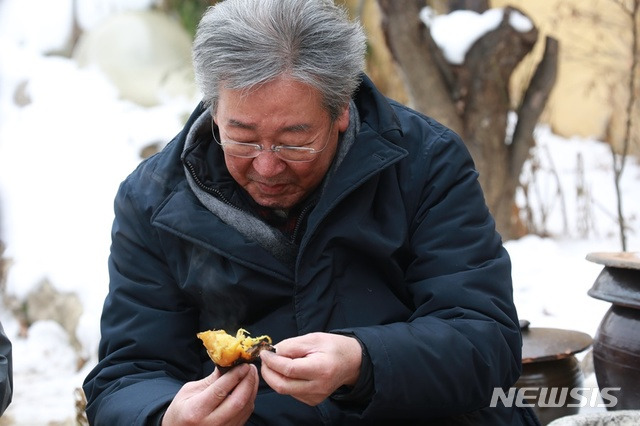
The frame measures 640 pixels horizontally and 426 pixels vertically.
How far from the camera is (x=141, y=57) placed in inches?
382

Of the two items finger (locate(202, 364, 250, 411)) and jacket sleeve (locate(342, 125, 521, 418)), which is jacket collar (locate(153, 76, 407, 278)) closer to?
jacket sleeve (locate(342, 125, 521, 418))

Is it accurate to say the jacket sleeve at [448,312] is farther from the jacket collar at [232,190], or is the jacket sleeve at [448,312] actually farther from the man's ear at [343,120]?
the man's ear at [343,120]

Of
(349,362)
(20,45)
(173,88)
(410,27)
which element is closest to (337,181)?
(349,362)

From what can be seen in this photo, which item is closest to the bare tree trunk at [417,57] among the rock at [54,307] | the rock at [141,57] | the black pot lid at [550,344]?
the black pot lid at [550,344]

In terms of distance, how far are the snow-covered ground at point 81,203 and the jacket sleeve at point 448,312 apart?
8.60ft

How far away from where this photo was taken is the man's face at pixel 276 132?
105 inches

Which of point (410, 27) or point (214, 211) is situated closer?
point (214, 211)

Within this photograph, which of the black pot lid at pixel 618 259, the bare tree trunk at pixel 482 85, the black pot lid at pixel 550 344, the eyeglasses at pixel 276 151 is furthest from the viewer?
the bare tree trunk at pixel 482 85

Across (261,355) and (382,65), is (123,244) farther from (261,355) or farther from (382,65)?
(382,65)

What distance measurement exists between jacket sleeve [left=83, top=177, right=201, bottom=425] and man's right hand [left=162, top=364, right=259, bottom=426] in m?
0.28

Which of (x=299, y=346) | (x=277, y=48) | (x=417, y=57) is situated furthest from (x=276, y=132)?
(x=417, y=57)

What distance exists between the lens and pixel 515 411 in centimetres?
295

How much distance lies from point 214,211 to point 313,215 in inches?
11.8

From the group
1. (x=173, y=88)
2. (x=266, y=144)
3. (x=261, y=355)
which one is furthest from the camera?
(x=173, y=88)
